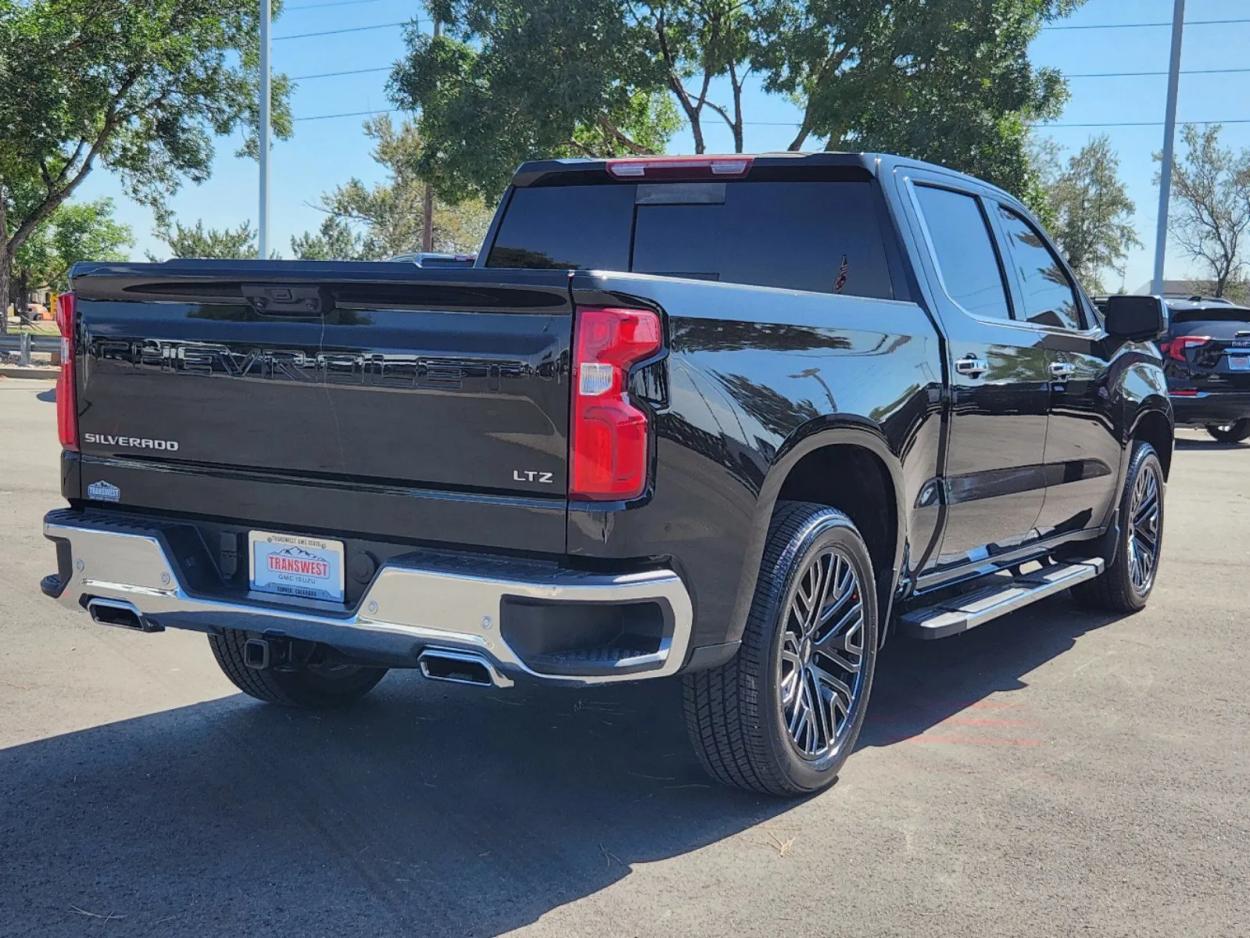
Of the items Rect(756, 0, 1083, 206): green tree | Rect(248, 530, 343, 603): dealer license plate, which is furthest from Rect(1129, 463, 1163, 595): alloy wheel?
Rect(756, 0, 1083, 206): green tree

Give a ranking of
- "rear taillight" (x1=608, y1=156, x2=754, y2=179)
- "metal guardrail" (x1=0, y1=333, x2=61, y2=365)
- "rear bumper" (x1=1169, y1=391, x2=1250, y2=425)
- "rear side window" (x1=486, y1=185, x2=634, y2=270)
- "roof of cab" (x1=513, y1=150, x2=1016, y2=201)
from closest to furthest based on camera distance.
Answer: "roof of cab" (x1=513, y1=150, x2=1016, y2=201) < "rear taillight" (x1=608, y1=156, x2=754, y2=179) < "rear side window" (x1=486, y1=185, x2=634, y2=270) < "rear bumper" (x1=1169, y1=391, x2=1250, y2=425) < "metal guardrail" (x1=0, y1=333, x2=61, y2=365)

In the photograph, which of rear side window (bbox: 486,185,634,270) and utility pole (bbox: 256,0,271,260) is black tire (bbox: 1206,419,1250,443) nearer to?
rear side window (bbox: 486,185,634,270)

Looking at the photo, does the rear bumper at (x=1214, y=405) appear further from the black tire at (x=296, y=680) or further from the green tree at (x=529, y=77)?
the black tire at (x=296, y=680)

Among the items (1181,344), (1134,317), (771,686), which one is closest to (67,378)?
(771,686)

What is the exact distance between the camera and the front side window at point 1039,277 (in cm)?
559

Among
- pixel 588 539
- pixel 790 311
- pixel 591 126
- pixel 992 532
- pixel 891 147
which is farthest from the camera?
pixel 591 126

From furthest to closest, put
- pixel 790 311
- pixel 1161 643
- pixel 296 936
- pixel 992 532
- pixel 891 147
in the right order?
pixel 891 147, pixel 1161 643, pixel 992 532, pixel 790 311, pixel 296 936

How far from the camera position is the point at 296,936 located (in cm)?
297

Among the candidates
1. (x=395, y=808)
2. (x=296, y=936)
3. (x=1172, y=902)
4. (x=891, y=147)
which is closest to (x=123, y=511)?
(x=395, y=808)

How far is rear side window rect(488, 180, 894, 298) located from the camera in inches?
187

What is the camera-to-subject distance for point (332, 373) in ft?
11.4

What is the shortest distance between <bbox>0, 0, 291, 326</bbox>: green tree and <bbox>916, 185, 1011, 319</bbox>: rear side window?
24648 mm

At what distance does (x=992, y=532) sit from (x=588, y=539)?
2600 millimetres

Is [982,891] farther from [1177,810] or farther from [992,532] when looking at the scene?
[992,532]
